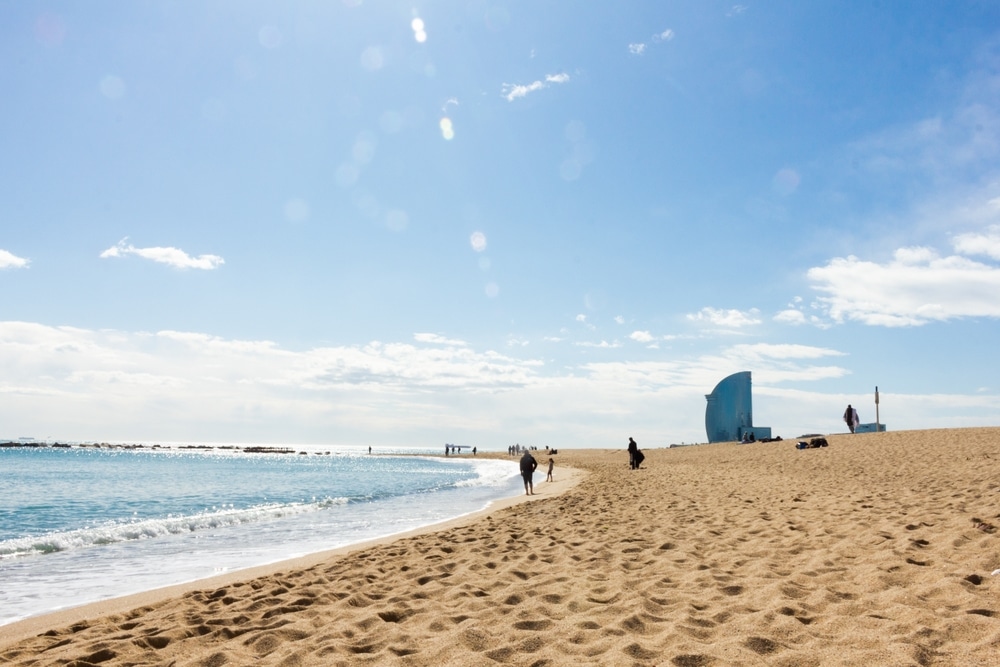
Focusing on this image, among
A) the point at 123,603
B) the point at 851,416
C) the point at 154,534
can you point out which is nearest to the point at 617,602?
the point at 123,603

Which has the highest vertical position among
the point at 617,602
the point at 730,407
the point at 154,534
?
the point at 730,407

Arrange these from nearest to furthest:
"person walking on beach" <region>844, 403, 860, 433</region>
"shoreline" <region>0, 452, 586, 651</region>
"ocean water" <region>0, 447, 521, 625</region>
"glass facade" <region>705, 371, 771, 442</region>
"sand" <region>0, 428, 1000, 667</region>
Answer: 1. "sand" <region>0, 428, 1000, 667</region>
2. "shoreline" <region>0, 452, 586, 651</region>
3. "ocean water" <region>0, 447, 521, 625</region>
4. "person walking on beach" <region>844, 403, 860, 433</region>
5. "glass facade" <region>705, 371, 771, 442</region>

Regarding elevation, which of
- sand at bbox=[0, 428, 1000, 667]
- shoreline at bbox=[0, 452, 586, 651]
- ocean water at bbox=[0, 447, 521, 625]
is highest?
sand at bbox=[0, 428, 1000, 667]

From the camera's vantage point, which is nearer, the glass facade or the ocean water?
the ocean water

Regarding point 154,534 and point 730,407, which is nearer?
point 154,534

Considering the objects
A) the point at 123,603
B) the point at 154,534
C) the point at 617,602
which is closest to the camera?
the point at 617,602

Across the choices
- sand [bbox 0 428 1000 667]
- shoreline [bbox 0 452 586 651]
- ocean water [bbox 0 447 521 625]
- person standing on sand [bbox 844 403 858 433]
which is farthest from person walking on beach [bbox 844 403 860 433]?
shoreline [bbox 0 452 586 651]

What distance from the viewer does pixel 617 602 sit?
16.9 feet

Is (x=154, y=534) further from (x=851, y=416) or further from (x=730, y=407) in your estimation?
(x=730, y=407)

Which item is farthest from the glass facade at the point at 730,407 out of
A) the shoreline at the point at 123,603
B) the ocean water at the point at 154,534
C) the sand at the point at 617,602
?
the shoreline at the point at 123,603

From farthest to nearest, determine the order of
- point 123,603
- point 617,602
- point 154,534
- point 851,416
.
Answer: point 851,416
point 154,534
point 123,603
point 617,602

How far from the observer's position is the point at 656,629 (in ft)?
14.4

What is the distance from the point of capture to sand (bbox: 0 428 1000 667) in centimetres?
399

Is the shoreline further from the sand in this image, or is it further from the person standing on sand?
the person standing on sand
